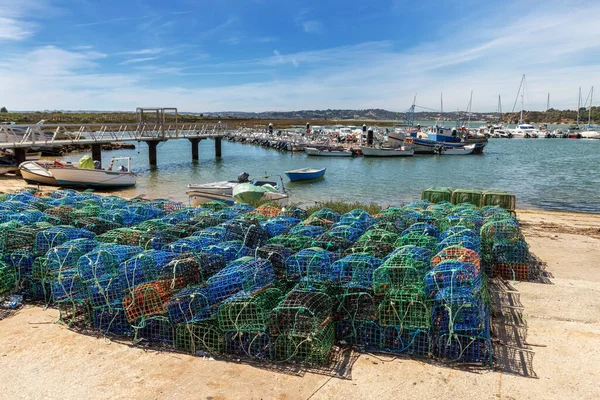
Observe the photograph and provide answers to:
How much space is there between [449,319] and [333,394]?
1716 millimetres

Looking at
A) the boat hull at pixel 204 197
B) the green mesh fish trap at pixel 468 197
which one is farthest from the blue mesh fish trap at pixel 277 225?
the boat hull at pixel 204 197

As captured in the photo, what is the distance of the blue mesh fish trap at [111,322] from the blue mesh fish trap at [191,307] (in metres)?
0.87

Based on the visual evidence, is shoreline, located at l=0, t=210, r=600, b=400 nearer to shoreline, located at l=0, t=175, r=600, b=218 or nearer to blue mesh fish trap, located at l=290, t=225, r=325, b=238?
blue mesh fish trap, located at l=290, t=225, r=325, b=238

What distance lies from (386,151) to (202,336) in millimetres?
46386

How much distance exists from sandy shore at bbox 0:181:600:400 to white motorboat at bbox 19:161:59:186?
18.6 metres

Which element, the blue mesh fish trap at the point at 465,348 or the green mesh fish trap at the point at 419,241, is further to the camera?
the green mesh fish trap at the point at 419,241

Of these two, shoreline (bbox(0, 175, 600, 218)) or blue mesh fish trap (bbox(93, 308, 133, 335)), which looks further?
shoreline (bbox(0, 175, 600, 218))

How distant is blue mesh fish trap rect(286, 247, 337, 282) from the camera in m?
6.94

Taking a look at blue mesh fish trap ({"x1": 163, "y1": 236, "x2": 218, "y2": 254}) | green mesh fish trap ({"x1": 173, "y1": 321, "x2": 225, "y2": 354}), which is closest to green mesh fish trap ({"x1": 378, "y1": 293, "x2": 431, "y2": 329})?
green mesh fish trap ({"x1": 173, "y1": 321, "x2": 225, "y2": 354})

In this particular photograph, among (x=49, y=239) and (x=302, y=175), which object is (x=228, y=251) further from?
(x=302, y=175)

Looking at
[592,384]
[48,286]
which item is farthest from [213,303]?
[592,384]

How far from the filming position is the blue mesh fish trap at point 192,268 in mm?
6941

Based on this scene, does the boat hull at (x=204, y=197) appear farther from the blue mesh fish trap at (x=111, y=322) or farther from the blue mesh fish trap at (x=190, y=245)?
the blue mesh fish trap at (x=111, y=322)

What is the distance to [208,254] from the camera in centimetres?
736
